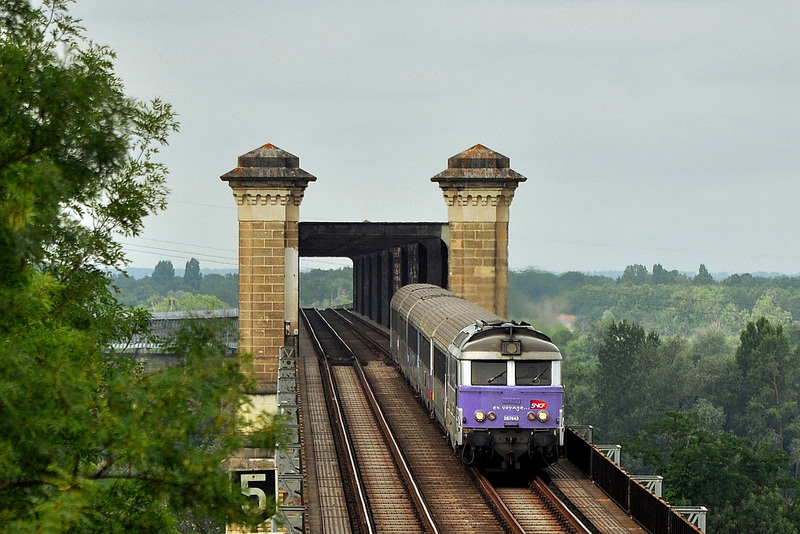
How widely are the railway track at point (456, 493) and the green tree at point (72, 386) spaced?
32.2 feet

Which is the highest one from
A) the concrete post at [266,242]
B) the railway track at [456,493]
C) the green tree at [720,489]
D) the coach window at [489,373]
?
the concrete post at [266,242]

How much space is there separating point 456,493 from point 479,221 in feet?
66.0

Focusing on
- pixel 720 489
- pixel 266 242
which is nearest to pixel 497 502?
pixel 266 242

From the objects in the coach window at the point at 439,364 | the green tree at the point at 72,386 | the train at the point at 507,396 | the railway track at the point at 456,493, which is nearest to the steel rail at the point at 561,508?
the railway track at the point at 456,493

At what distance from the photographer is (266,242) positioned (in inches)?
1737

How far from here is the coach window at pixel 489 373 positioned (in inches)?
995

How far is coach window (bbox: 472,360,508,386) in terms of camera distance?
25.3 meters

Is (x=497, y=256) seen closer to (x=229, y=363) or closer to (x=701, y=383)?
(x=229, y=363)

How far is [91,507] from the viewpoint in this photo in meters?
12.9

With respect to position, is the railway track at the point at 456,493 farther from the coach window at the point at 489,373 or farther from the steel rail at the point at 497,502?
the coach window at the point at 489,373

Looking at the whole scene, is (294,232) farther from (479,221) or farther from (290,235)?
(479,221)

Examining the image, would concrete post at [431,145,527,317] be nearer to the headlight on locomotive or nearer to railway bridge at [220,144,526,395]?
railway bridge at [220,144,526,395]

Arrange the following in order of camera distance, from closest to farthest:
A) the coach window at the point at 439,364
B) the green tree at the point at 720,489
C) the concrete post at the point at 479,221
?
1. the coach window at the point at 439,364
2. the concrete post at the point at 479,221
3. the green tree at the point at 720,489

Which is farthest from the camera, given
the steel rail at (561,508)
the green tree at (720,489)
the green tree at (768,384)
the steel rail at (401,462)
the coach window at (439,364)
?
the green tree at (768,384)
